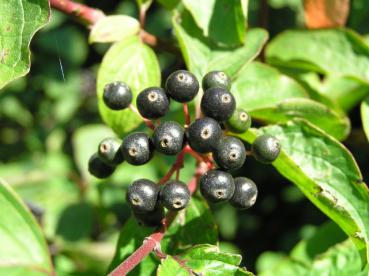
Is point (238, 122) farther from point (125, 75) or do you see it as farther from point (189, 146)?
point (125, 75)

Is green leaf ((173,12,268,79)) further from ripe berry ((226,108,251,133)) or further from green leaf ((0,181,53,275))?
green leaf ((0,181,53,275))

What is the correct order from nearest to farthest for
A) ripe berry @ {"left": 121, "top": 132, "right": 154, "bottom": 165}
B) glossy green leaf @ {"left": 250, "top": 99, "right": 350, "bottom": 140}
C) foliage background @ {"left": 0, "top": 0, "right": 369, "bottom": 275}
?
ripe berry @ {"left": 121, "top": 132, "right": 154, "bottom": 165} < glossy green leaf @ {"left": 250, "top": 99, "right": 350, "bottom": 140} < foliage background @ {"left": 0, "top": 0, "right": 369, "bottom": 275}

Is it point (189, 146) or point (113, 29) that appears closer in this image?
point (189, 146)

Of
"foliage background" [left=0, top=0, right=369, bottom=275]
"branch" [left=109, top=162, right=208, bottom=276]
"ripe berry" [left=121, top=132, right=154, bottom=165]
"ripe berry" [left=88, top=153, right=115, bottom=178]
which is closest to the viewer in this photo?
"branch" [left=109, top=162, right=208, bottom=276]

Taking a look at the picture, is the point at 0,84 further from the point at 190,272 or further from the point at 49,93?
the point at 49,93

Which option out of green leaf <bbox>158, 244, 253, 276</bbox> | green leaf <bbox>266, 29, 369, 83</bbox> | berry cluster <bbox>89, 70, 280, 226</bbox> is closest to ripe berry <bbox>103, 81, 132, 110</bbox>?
berry cluster <bbox>89, 70, 280, 226</bbox>

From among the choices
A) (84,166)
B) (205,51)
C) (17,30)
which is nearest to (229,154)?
(205,51)
